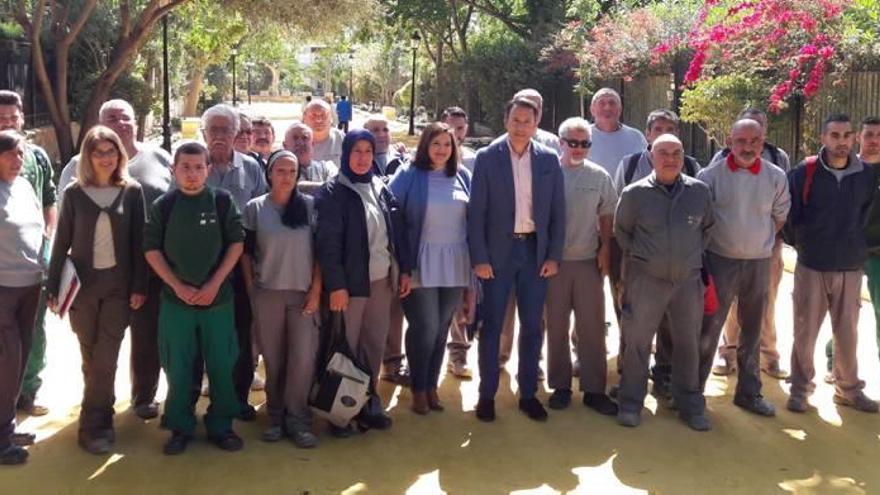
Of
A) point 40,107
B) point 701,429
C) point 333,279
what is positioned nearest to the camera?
point 333,279

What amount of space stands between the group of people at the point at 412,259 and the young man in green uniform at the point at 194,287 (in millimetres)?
11

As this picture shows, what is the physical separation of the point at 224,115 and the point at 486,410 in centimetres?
230

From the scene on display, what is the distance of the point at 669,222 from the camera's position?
5.20 m

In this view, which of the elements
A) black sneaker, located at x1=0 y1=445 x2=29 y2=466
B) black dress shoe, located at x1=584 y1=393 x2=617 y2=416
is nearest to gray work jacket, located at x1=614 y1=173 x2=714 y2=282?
black dress shoe, located at x1=584 y1=393 x2=617 y2=416

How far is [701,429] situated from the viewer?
5.39 m

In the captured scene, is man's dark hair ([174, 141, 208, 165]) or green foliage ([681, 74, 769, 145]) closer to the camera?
man's dark hair ([174, 141, 208, 165])

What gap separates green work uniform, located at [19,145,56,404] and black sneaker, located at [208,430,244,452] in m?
1.20

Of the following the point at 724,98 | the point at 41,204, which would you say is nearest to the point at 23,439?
the point at 41,204

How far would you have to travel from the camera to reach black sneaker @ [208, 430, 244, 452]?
4.98 meters

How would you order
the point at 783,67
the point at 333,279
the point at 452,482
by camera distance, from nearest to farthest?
1. the point at 452,482
2. the point at 333,279
3. the point at 783,67

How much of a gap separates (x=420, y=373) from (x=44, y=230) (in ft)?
7.55

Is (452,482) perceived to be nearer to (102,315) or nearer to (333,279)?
(333,279)

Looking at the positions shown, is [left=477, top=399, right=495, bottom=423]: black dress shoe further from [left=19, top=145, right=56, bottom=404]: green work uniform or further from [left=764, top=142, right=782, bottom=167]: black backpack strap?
[left=19, top=145, right=56, bottom=404]: green work uniform

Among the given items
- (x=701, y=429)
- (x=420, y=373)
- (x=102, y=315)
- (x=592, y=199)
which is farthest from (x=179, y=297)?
(x=701, y=429)
